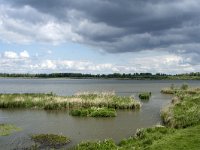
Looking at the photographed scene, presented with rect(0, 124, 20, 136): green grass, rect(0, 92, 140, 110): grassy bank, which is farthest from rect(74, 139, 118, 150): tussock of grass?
rect(0, 92, 140, 110): grassy bank

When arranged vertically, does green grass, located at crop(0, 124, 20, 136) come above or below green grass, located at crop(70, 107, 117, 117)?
below

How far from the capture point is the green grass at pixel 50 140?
2467 centimetres

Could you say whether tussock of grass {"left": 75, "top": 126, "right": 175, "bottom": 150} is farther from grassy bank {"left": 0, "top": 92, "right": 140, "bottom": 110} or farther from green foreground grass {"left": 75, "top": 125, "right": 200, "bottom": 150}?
grassy bank {"left": 0, "top": 92, "right": 140, "bottom": 110}

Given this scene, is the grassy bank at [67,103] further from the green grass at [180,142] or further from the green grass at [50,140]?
the green grass at [180,142]

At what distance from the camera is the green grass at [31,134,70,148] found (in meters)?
24.7

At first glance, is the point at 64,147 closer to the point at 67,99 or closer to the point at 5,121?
the point at 5,121

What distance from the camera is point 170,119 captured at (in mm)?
32031

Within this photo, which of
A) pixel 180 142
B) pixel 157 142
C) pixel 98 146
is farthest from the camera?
pixel 98 146

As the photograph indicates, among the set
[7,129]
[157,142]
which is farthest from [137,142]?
[7,129]

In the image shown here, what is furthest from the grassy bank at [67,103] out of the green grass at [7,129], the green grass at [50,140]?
the green grass at [50,140]

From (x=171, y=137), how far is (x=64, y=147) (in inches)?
314

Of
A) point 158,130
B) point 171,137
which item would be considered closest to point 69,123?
point 158,130

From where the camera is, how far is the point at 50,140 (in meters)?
26.1

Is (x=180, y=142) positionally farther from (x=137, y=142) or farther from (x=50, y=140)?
(x=50, y=140)
